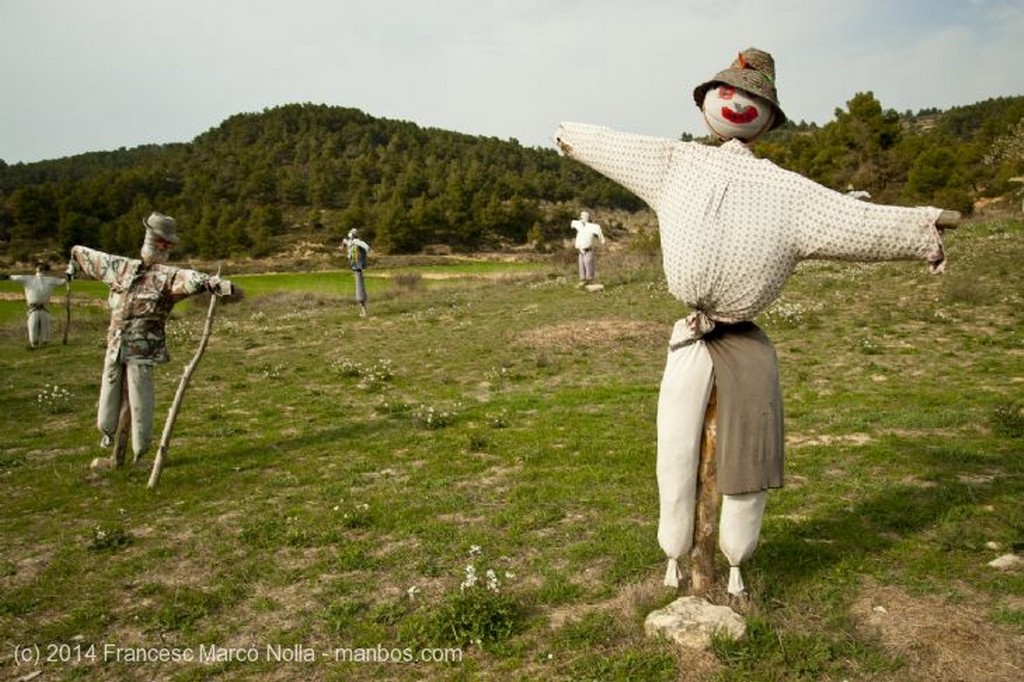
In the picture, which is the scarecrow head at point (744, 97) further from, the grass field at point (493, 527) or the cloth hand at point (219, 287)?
the cloth hand at point (219, 287)

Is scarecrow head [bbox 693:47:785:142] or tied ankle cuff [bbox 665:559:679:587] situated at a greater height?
scarecrow head [bbox 693:47:785:142]

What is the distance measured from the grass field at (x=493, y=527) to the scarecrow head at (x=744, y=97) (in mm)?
2944

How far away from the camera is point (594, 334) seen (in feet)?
53.7

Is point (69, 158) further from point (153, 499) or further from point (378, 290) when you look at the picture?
point (153, 499)

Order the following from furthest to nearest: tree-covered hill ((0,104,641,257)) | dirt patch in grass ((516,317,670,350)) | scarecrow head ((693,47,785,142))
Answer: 1. tree-covered hill ((0,104,641,257))
2. dirt patch in grass ((516,317,670,350))
3. scarecrow head ((693,47,785,142))

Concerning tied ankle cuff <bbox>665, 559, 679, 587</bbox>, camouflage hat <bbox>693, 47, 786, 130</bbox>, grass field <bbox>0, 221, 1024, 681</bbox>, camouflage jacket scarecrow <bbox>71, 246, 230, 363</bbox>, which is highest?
camouflage hat <bbox>693, 47, 786, 130</bbox>

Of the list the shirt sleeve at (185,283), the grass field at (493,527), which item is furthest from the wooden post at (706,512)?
the shirt sleeve at (185,283)

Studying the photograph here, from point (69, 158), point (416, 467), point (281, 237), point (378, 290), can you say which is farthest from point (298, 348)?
point (69, 158)

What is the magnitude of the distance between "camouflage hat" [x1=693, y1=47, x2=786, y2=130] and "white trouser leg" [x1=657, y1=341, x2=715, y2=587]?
1.53 m

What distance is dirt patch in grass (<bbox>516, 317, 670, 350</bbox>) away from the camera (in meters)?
15.9

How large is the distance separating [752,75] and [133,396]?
739cm

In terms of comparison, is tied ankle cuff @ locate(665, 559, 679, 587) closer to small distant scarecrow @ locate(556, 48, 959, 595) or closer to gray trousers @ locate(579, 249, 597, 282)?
small distant scarecrow @ locate(556, 48, 959, 595)

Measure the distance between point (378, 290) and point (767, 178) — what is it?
31.8 meters

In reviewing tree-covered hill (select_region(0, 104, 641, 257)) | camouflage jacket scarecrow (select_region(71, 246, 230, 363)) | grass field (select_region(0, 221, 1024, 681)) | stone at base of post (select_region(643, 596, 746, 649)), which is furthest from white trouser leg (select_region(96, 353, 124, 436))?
tree-covered hill (select_region(0, 104, 641, 257))
